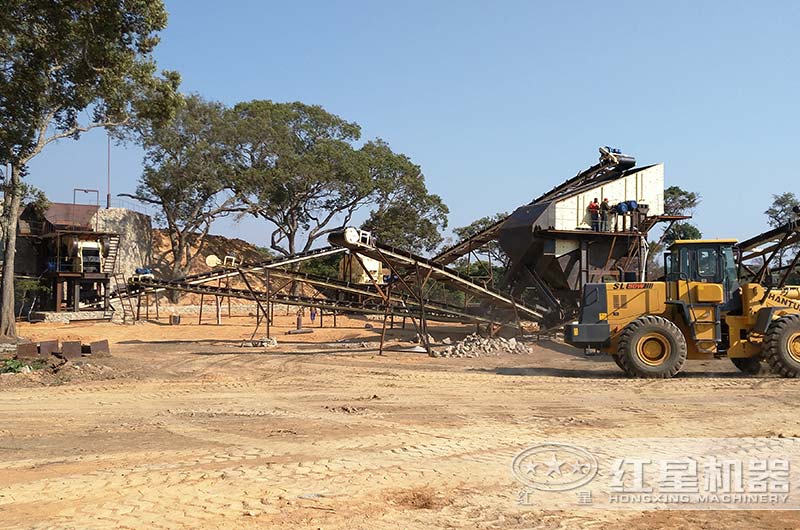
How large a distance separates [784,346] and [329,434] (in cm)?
941

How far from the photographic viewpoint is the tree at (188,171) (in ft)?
141

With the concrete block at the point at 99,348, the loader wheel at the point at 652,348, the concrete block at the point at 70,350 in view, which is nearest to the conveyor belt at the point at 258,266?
the concrete block at the point at 99,348

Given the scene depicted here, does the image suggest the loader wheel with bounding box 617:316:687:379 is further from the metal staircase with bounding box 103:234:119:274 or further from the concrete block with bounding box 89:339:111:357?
the metal staircase with bounding box 103:234:119:274

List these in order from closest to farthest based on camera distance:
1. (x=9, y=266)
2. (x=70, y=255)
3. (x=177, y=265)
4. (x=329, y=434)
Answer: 1. (x=329, y=434)
2. (x=9, y=266)
3. (x=70, y=255)
4. (x=177, y=265)

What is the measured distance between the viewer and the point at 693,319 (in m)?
13.8

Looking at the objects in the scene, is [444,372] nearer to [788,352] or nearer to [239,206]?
[788,352]

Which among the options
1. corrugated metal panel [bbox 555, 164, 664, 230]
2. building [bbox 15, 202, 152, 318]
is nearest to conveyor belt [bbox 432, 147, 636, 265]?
corrugated metal panel [bbox 555, 164, 664, 230]

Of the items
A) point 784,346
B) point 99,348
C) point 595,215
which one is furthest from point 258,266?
point 784,346

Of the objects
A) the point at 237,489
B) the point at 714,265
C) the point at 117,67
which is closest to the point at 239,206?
the point at 117,67

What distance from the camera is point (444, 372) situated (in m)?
16.2

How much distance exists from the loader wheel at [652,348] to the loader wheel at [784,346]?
61.8 inches

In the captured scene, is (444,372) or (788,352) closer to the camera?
(788,352)

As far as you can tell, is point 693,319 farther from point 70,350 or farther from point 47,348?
point 47,348

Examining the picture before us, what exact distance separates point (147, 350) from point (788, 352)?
59.6 ft
